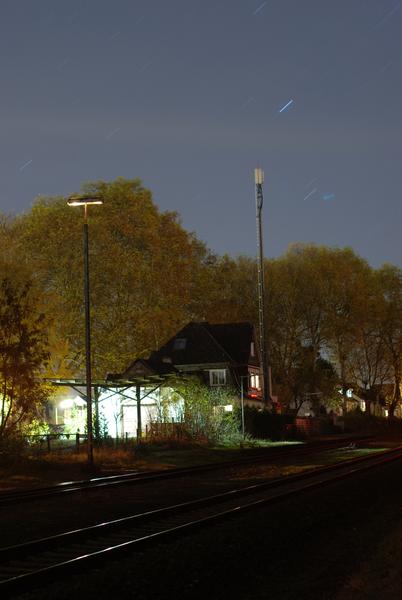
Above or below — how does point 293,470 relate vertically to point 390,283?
below

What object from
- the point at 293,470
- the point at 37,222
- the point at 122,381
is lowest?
the point at 293,470

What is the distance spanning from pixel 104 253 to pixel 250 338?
15618mm

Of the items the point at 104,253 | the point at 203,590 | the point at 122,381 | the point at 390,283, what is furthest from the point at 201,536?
the point at 390,283

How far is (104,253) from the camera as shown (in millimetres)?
59188

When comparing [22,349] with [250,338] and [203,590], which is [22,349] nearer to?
[203,590]

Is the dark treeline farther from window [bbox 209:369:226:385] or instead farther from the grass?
the grass

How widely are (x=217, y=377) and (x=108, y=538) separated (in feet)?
179

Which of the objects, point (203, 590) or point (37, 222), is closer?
point (203, 590)

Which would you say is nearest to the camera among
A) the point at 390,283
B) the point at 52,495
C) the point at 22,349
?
the point at 52,495

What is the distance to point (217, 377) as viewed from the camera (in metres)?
66.9

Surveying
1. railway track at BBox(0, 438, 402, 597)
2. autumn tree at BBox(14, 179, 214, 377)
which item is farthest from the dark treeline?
railway track at BBox(0, 438, 402, 597)

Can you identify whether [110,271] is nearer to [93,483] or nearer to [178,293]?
[178,293]

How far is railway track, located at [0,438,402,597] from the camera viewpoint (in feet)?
32.2

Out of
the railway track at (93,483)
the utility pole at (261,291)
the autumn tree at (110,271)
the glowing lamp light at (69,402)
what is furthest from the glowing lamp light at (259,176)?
the railway track at (93,483)
